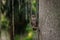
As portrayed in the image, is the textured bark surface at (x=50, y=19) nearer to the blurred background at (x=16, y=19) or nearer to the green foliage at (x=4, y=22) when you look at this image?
the blurred background at (x=16, y=19)

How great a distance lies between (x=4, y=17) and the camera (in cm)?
136

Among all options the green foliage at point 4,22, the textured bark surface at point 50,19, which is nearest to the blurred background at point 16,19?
the green foliage at point 4,22

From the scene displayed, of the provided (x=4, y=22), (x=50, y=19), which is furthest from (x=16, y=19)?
(x=50, y=19)

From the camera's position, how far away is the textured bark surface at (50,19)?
0.76 metres

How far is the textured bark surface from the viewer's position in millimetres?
763

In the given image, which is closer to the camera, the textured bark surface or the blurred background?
the textured bark surface

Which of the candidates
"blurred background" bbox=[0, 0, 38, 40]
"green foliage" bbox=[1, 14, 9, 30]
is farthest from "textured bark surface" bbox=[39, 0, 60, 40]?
"green foliage" bbox=[1, 14, 9, 30]

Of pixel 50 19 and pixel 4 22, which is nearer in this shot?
pixel 50 19

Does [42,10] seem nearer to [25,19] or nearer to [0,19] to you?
[25,19]

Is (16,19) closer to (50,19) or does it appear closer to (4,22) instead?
(4,22)

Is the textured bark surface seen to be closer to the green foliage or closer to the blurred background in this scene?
the blurred background

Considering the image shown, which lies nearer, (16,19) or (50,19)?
(50,19)

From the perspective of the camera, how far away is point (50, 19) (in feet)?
2.56

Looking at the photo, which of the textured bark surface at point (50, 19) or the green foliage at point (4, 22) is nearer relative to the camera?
the textured bark surface at point (50, 19)
